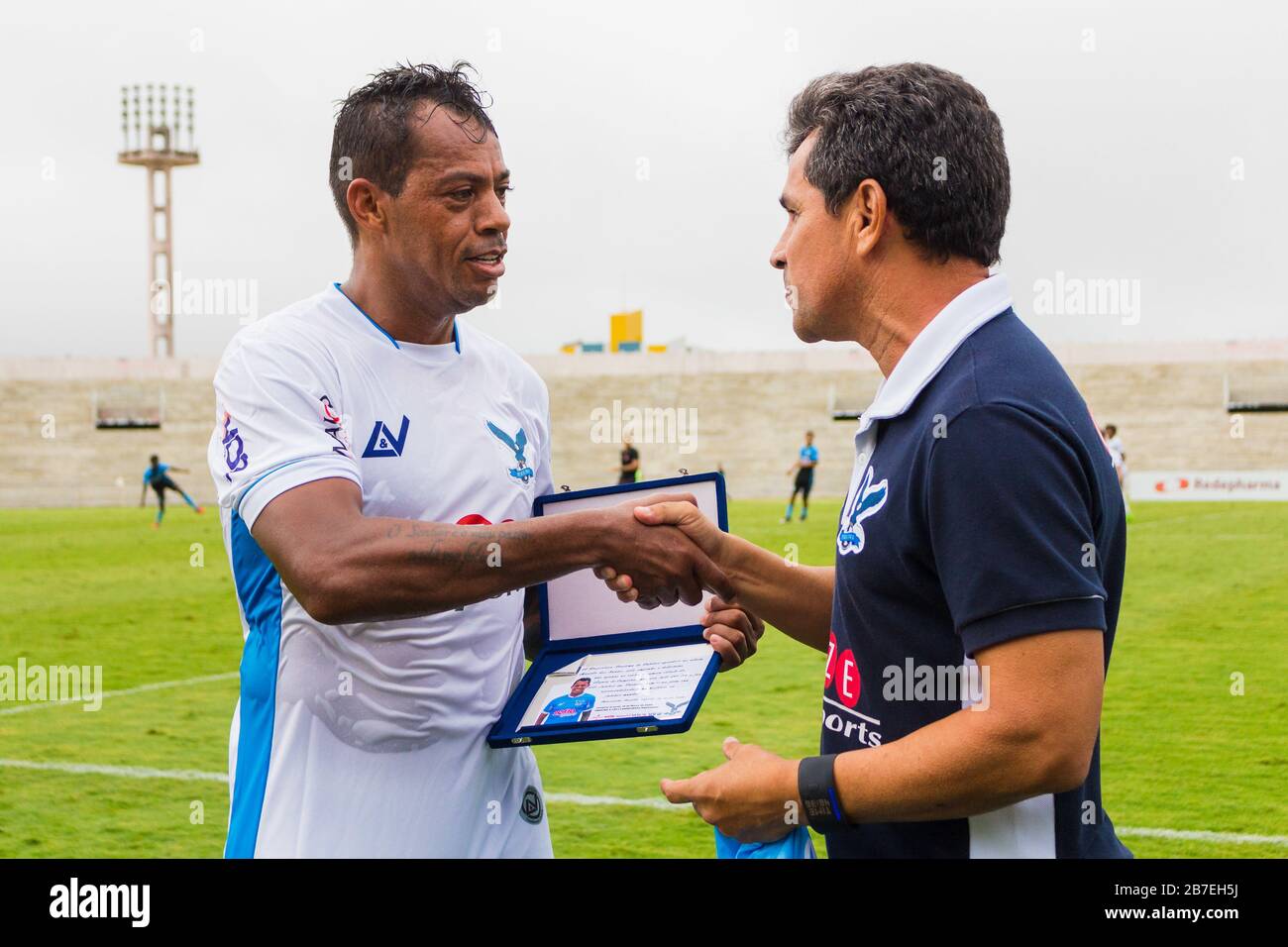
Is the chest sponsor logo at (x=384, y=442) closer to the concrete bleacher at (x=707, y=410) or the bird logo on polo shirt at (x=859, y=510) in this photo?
the bird logo on polo shirt at (x=859, y=510)

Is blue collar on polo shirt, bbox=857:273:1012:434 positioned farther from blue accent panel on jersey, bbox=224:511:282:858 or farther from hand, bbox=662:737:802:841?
blue accent panel on jersey, bbox=224:511:282:858

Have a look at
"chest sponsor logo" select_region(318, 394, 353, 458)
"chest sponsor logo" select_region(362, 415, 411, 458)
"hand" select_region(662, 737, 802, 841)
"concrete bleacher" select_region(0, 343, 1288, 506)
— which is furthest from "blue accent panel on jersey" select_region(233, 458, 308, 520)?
"concrete bleacher" select_region(0, 343, 1288, 506)

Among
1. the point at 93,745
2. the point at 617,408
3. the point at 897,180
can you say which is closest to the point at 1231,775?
the point at 897,180

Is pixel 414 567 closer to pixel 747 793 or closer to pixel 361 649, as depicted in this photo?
pixel 361 649

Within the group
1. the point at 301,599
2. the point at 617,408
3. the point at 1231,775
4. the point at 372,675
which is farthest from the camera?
the point at 617,408

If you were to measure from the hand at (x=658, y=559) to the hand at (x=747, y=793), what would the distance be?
671 mm

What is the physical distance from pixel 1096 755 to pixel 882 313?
78 cm

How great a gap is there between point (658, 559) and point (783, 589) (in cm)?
27

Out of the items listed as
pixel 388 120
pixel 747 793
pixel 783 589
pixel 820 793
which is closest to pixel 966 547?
pixel 820 793

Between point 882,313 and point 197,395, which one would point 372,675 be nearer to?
point 882,313

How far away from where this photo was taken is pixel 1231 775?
6551mm

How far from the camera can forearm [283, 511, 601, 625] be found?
2293mm

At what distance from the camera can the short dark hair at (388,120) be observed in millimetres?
2725
